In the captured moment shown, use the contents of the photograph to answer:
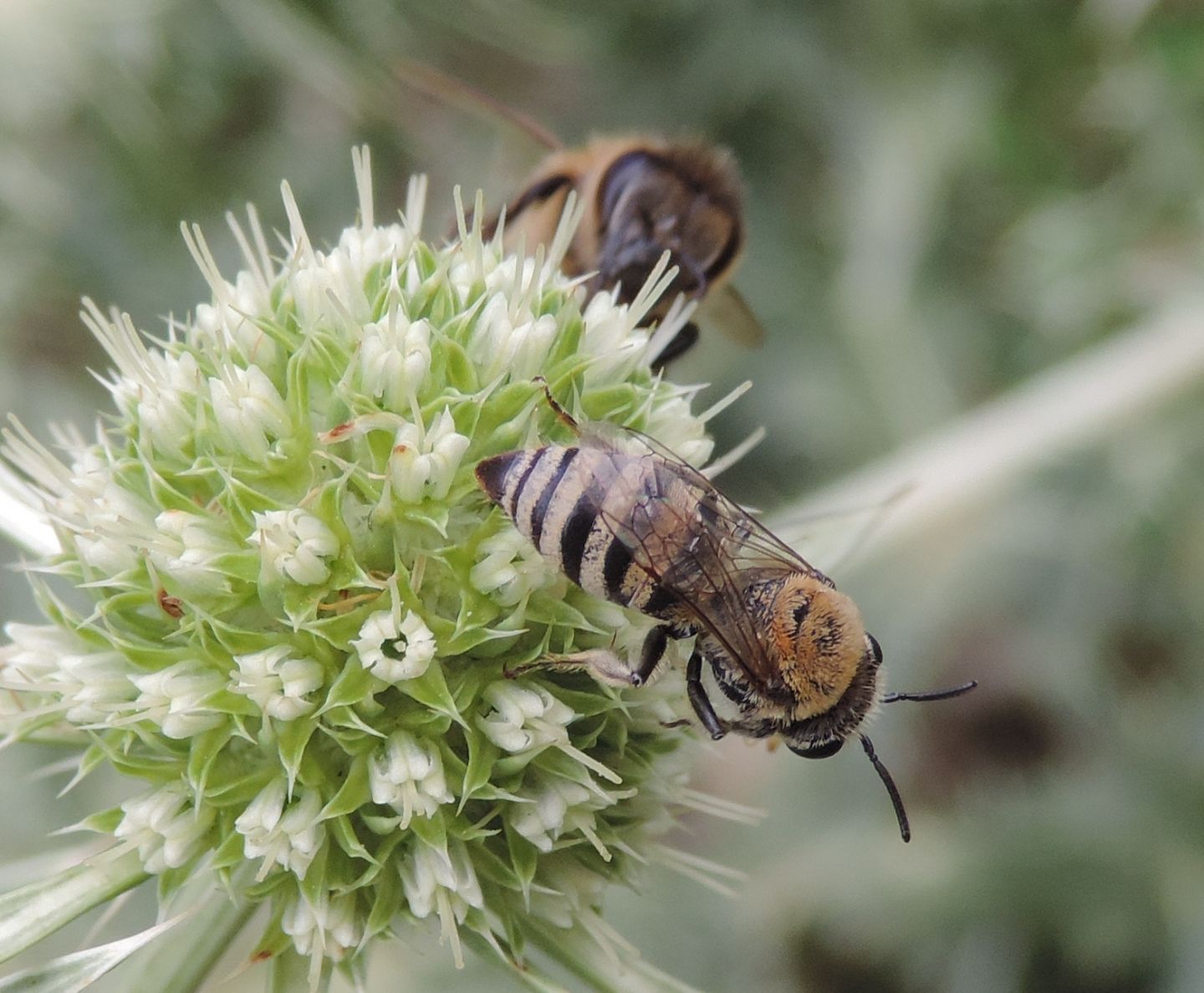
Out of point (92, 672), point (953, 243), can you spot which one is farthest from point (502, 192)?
point (953, 243)

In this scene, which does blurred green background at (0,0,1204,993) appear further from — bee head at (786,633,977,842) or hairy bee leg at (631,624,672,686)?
hairy bee leg at (631,624,672,686)

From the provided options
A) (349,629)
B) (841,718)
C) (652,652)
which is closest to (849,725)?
(841,718)

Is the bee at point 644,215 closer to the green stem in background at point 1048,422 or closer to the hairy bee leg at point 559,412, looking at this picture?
the hairy bee leg at point 559,412

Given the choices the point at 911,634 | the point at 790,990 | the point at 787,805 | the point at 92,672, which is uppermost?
the point at 92,672

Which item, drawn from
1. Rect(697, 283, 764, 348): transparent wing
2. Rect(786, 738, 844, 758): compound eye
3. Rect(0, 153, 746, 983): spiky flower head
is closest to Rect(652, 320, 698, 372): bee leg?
Rect(697, 283, 764, 348): transparent wing

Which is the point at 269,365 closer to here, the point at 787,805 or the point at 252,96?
the point at 787,805

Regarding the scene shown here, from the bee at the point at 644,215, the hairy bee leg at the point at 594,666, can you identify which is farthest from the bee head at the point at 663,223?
the hairy bee leg at the point at 594,666
